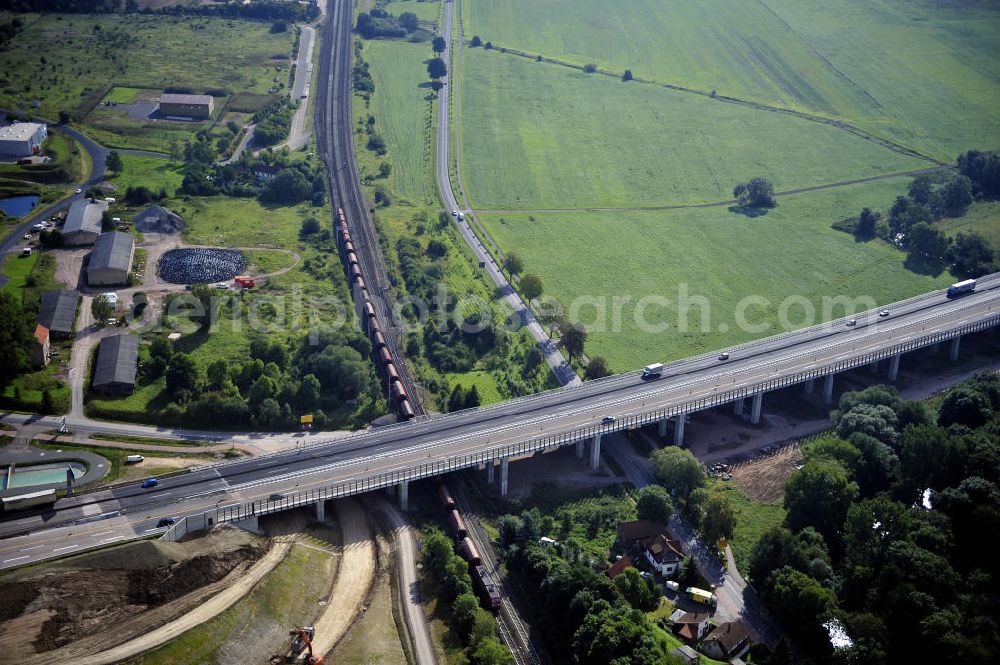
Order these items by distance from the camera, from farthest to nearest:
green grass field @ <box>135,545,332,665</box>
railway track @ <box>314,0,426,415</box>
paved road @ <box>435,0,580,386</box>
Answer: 1. railway track @ <box>314,0,426,415</box>
2. paved road @ <box>435,0,580,386</box>
3. green grass field @ <box>135,545,332,665</box>

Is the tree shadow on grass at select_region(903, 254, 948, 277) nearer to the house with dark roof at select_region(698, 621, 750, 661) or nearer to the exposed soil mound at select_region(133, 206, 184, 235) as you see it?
the house with dark roof at select_region(698, 621, 750, 661)

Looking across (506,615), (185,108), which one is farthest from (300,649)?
(185,108)

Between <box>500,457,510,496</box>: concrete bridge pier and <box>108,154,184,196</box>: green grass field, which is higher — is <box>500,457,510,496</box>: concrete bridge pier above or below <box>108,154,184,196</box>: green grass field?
below

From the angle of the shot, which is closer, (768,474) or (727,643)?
(727,643)

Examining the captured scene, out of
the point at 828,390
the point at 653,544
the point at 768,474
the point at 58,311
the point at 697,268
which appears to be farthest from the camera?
the point at 697,268

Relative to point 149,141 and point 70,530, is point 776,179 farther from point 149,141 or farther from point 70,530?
point 70,530

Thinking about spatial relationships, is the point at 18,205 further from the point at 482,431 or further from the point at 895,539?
the point at 895,539

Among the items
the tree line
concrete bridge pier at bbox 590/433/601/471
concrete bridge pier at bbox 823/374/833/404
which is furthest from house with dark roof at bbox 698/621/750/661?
the tree line
